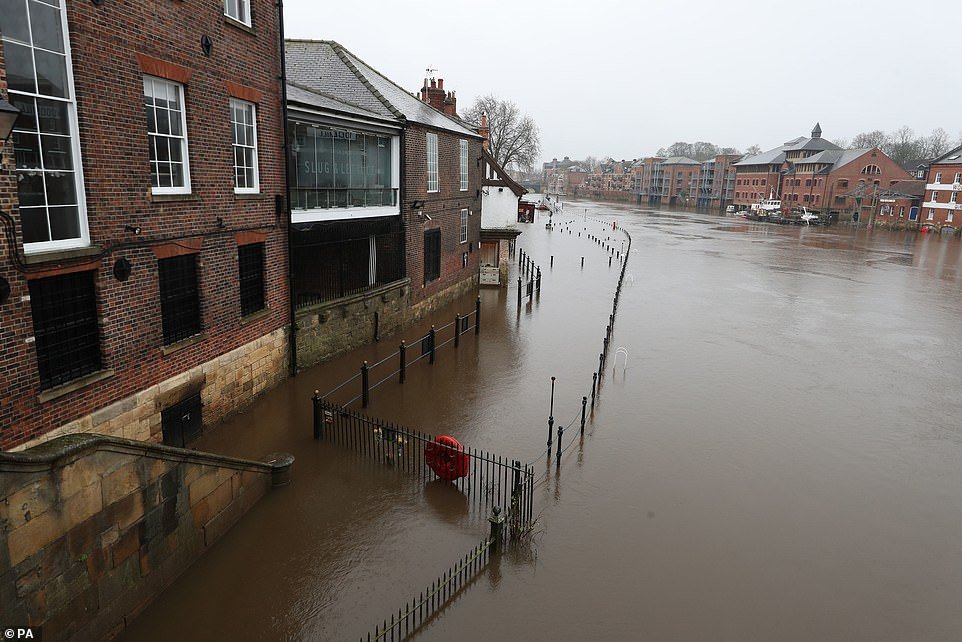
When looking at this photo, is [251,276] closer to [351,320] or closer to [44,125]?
[351,320]

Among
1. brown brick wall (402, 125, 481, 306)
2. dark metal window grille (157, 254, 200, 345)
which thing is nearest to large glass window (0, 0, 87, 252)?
dark metal window grille (157, 254, 200, 345)

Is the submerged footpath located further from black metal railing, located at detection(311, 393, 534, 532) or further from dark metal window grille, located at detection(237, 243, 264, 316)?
dark metal window grille, located at detection(237, 243, 264, 316)

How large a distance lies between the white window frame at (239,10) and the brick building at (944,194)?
251 feet

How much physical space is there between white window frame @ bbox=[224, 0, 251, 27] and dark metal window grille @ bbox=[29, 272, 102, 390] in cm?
602

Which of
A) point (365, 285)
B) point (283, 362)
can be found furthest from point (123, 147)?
point (365, 285)

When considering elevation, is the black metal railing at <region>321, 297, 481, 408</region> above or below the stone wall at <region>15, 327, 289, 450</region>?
below

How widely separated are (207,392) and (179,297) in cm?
194

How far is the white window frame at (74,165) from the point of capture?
7801 millimetres

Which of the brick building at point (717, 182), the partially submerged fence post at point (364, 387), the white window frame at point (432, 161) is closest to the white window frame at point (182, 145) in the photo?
the partially submerged fence post at point (364, 387)

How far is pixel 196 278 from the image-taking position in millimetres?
10961

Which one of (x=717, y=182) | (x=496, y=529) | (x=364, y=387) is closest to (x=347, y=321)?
(x=364, y=387)

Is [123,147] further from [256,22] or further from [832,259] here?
[832,259]

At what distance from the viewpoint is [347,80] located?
2011 centimetres

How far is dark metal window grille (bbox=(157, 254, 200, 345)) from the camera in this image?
1020 cm
